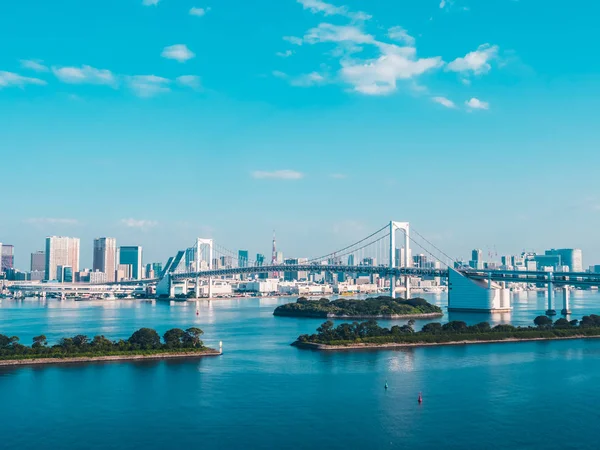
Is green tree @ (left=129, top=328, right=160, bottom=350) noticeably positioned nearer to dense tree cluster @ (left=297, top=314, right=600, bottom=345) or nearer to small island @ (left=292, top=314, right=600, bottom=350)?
small island @ (left=292, top=314, right=600, bottom=350)

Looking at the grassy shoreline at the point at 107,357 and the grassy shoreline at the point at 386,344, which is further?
the grassy shoreline at the point at 386,344

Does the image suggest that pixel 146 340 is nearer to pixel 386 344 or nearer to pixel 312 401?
pixel 312 401

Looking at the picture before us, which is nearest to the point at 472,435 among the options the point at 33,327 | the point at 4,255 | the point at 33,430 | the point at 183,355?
the point at 33,430

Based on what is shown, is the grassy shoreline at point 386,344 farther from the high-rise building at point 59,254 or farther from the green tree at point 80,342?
the high-rise building at point 59,254

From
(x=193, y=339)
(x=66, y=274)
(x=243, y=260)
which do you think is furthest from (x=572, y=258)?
(x=193, y=339)

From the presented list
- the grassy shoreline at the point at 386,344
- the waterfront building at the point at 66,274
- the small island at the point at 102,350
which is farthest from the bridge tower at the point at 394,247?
the waterfront building at the point at 66,274

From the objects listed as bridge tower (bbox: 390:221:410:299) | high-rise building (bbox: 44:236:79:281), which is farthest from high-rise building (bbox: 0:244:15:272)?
bridge tower (bbox: 390:221:410:299)

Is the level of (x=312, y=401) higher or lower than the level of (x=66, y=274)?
lower
